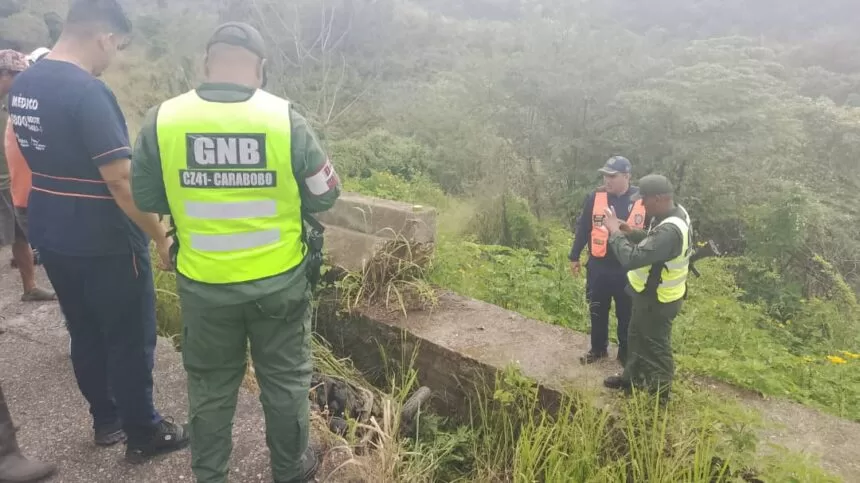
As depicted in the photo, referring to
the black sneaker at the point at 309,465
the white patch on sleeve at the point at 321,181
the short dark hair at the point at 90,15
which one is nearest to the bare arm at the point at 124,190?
the short dark hair at the point at 90,15

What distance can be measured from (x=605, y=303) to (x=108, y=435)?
3067 millimetres

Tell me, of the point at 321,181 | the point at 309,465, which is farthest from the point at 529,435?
the point at 321,181

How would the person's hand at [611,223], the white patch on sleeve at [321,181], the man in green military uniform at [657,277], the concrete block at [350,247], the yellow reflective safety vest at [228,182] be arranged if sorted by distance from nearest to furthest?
the yellow reflective safety vest at [228,182] < the white patch on sleeve at [321,181] < the man in green military uniform at [657,277] < the person's hand at [611,223] < the concrete block at [350,247]

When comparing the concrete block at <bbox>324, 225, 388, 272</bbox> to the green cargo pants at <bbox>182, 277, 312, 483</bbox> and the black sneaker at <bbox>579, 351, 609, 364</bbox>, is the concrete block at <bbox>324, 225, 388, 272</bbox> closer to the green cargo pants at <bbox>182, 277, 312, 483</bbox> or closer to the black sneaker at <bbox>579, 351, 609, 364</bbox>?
the black sneaker at <bbox>579, 351, 609, 364</bbox>

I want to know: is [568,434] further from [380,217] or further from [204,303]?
[380,217]

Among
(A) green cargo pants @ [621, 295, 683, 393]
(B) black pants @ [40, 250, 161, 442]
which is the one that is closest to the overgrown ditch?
(A) green cargo pants @ [621, 295, 683, 393]

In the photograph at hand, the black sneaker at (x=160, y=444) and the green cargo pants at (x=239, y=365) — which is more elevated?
the green cargo pants at (x=239, y=365)

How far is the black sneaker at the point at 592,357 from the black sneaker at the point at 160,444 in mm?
2442

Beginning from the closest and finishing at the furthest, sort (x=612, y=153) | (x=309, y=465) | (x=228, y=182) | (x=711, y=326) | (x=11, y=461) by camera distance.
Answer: (x=228, y=182) < (x=11, y=461) < (x=309, y=465) < (x=711, y=326) < (x=612, y=153)

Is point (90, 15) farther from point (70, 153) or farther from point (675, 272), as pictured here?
point (675, 272)

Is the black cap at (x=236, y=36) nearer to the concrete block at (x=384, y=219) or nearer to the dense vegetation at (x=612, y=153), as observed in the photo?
the dense vegetation at (x=612, y=153)

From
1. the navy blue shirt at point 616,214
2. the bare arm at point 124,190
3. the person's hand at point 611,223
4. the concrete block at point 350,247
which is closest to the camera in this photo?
the bare arm at point 124,190

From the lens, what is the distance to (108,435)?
8.66 ft

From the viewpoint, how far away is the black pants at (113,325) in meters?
2.28
